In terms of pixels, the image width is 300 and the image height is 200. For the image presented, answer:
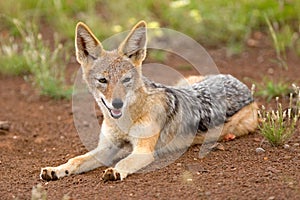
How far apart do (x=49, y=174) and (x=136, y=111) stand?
0.99 metres

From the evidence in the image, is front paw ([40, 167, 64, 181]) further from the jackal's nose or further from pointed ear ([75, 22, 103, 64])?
pointed ear ([75, 22, 103, 64])

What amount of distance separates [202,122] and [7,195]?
80.7 inches

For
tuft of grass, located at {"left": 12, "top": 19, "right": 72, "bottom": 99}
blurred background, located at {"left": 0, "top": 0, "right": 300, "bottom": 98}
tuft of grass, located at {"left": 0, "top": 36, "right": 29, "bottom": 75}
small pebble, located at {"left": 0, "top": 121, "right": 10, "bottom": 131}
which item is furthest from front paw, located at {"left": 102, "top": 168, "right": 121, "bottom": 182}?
tuft of grass, located at {"left": 0, "top": 36, "right": 29, "bottom": 75}

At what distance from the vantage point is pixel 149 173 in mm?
5047

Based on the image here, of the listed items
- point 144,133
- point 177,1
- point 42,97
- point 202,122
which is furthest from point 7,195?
point 177,1

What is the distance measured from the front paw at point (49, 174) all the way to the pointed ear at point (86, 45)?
110 centimetres

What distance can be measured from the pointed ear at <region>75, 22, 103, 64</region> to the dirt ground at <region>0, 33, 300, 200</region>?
41.6 inches

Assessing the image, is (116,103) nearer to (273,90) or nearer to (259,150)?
(259,150)

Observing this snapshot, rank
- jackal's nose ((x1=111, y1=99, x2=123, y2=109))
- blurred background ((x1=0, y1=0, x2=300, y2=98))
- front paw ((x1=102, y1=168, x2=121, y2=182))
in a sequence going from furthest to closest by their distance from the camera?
blurred background ((x1=0, y1=0, x2=300, y2=98))
jackal's nose ((x1=111, y1=99, x2=123, y2=109))
front paw ((x1=102, y1=168, x2=121, y2=182))

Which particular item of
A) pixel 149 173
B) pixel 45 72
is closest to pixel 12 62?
pixel 45 72

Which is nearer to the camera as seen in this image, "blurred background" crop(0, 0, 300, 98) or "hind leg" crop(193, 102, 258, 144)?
"hind leg" crop(193, 102, 258, 144)

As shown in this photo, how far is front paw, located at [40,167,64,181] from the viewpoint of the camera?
509cm

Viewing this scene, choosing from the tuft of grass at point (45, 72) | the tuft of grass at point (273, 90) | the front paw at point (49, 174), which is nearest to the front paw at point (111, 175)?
the front paw at point (49, 174)

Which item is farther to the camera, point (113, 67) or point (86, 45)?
point (86, 45)
